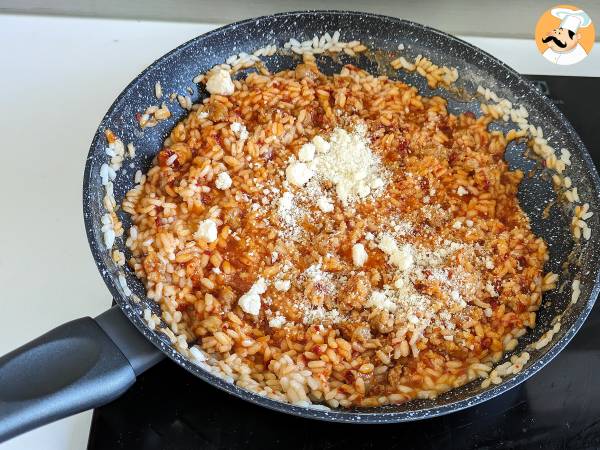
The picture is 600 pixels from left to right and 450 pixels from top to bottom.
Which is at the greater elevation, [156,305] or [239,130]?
[239,130]

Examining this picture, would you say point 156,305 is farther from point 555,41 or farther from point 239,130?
point 555,41

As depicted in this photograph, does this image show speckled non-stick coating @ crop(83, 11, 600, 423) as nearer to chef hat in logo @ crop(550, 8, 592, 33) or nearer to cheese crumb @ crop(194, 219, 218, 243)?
cheese crumb @ crop(194, 219, 218, 243)

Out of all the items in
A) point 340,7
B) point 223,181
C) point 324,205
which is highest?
point 340,7

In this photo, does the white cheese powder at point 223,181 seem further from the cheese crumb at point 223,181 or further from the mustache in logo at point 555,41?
the mustache in logo at point 555,41

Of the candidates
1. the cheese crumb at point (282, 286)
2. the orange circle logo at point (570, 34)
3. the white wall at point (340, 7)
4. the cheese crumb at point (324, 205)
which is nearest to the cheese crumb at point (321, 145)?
the cheese crumb at point (324, 205)

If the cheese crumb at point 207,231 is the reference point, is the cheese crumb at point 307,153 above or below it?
above

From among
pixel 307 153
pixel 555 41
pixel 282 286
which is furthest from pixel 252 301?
pixel 555 41

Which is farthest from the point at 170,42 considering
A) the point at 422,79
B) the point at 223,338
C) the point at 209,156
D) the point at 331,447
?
the point at 331,447
